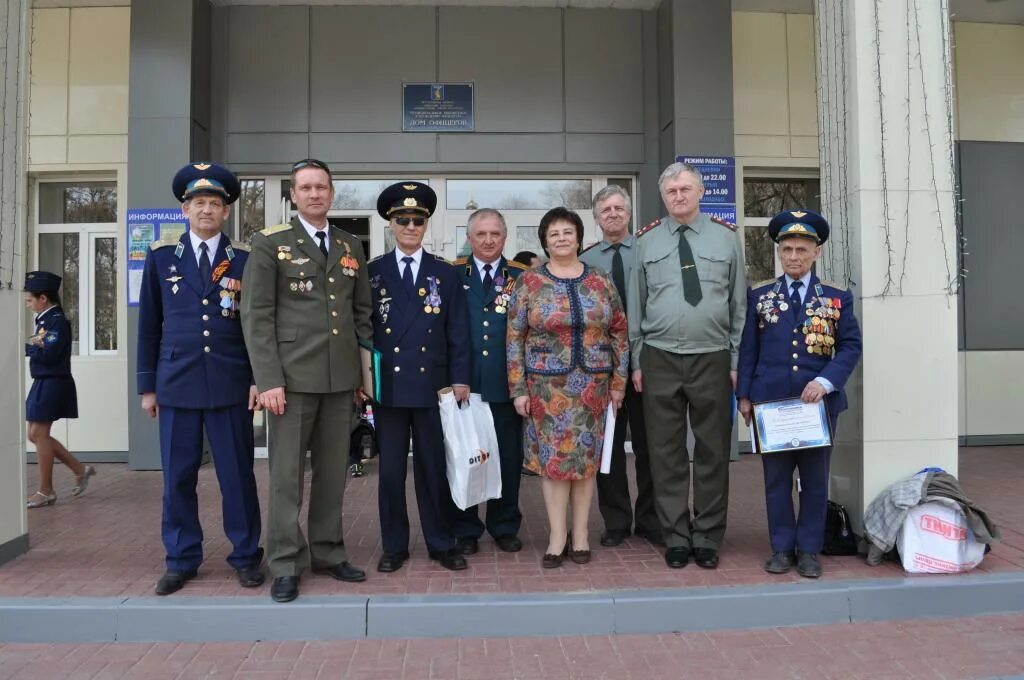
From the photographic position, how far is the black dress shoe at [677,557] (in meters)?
3.84

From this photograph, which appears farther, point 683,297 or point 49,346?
point 49,346

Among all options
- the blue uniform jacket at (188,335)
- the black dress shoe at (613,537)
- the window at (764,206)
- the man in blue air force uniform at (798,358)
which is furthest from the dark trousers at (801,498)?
the window at (764,206)

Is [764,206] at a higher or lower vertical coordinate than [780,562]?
higher

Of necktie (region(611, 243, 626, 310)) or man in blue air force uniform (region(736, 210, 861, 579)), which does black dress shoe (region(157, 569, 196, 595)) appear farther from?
man in blue air force uniform (region(736, 210, 861, 579))

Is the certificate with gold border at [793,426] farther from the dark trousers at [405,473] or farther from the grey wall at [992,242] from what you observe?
the grey wall at [992,242]

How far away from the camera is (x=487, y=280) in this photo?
13.7 ft

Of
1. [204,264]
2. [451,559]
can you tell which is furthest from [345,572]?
[204,264]

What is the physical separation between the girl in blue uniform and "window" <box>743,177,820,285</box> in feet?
22.1

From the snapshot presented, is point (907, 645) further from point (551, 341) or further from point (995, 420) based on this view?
point (995, 420)

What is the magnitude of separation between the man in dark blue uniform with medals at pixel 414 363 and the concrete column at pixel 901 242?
91.1 inches

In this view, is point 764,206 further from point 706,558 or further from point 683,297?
point 706,558

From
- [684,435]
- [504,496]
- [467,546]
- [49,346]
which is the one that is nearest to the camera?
[684,435]

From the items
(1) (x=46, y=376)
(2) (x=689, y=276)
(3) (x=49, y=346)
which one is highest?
(2) (x=689, y=276)

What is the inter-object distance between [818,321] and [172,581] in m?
3.53
